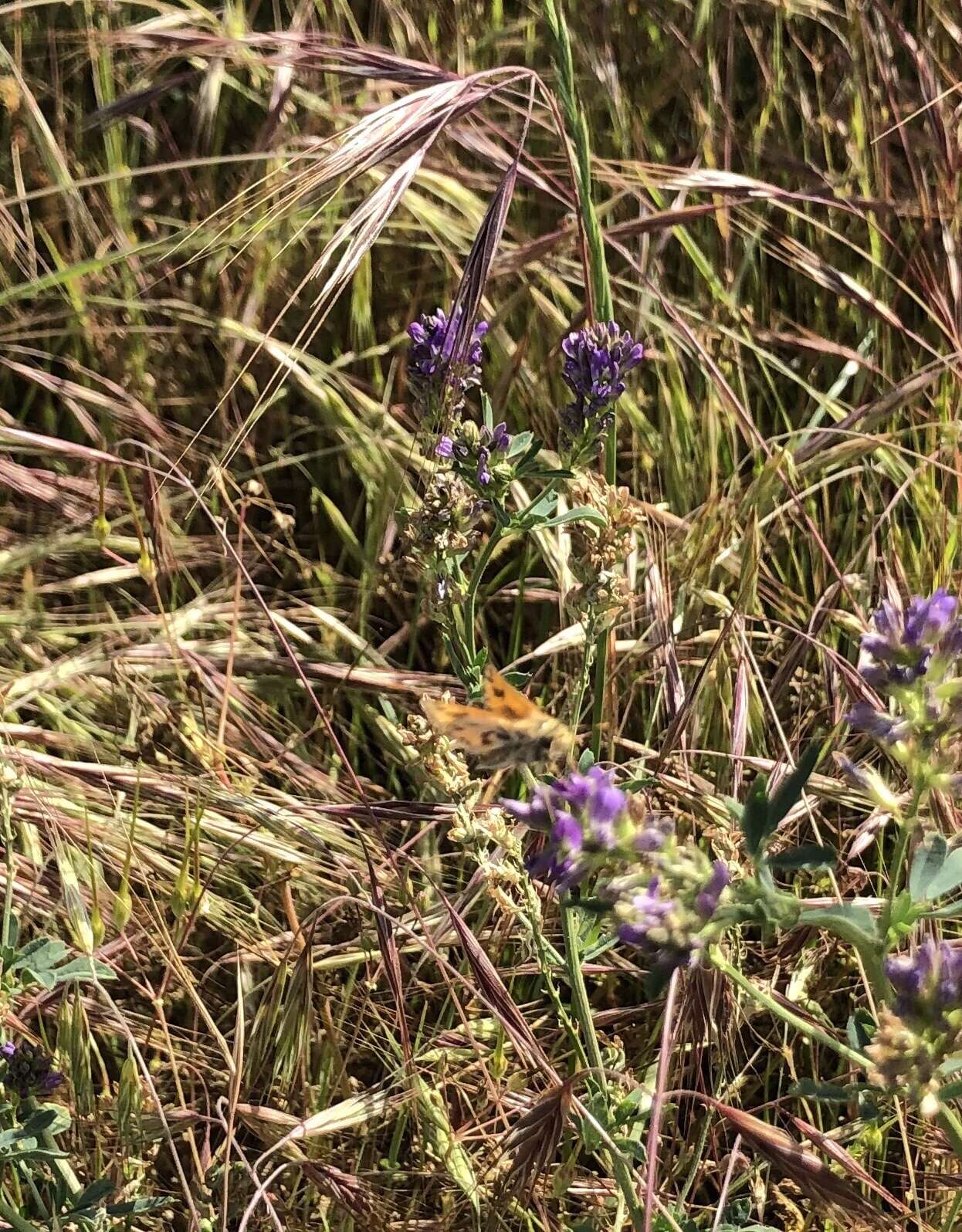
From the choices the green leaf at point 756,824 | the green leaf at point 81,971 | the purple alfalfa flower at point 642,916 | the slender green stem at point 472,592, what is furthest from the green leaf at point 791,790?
the green leaf at point 81,971

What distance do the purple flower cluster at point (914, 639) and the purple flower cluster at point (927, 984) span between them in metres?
0.21

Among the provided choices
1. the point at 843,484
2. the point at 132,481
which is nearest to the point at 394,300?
the point at 132,481

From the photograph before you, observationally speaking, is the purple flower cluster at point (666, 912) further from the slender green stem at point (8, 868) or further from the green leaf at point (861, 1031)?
the slender green stem at point (8, 868)

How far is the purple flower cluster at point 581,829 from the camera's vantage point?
0.89 meters

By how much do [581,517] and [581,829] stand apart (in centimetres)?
48

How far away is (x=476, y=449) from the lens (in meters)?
1.29

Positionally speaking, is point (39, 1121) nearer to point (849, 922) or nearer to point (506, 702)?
point (506, 702)

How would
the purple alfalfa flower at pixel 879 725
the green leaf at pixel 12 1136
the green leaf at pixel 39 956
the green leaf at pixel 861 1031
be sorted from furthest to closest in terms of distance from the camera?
the green leaf at pixel 39 956 → the green leaf at pixel 12 1136 → the green leaf at pixel 861 1031 → the purple alfalfa flower at pixel 879 725

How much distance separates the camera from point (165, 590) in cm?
212

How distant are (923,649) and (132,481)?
5.21 feet

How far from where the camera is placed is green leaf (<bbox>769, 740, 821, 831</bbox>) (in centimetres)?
92

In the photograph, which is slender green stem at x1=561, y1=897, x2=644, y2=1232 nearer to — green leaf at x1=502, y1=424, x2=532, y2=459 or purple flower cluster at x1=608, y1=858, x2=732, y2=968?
purple flower cluster at x1=608, y1=858, x2=732, y2=968

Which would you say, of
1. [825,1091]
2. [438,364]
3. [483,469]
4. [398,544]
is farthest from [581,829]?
[398,544]

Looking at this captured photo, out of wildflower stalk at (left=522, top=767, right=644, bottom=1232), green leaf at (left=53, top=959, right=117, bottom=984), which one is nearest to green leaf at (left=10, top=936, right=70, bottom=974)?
green leaf at (left=53, top=959, right=117, bottom=984)
